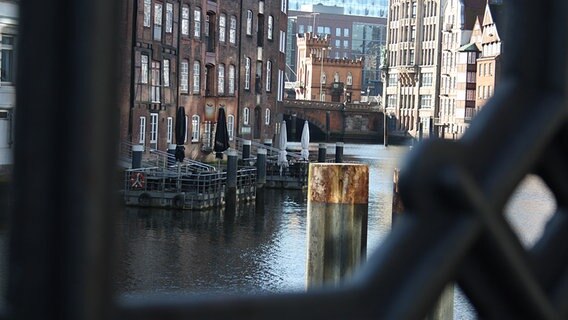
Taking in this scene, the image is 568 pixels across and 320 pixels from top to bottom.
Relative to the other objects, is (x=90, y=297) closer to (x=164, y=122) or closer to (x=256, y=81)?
(x=164, y=122)

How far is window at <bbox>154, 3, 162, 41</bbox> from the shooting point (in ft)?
107

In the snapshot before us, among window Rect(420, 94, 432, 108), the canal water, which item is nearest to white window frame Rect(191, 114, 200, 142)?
the canal water

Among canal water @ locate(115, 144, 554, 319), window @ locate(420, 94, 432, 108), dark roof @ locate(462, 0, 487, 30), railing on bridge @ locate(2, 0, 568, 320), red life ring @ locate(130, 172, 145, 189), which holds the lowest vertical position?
canal water @ locate(115, 144, 554, 319)

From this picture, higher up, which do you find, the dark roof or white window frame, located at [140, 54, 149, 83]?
the dark roof

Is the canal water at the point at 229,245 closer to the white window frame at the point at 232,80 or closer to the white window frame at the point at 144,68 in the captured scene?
the white window frame at the point at 144,68

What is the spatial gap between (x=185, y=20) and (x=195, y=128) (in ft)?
12.9

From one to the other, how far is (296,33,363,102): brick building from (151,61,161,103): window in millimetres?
63504

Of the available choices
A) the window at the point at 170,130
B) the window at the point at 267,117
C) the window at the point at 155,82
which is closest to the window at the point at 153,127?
the window at the point at 155,82

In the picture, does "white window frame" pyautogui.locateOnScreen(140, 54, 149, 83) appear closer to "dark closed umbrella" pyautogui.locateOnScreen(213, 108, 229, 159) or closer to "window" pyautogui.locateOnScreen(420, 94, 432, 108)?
"dark closed umbrella" pyautogui.locateOnScreen(213, 108, 229, 159)

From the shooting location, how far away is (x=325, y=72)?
98125 mm

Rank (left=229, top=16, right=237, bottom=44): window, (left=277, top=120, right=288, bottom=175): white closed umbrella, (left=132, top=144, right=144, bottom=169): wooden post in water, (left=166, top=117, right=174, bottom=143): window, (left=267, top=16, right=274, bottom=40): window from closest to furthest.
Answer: (left=132, top=144, right=144, bottom=169): wooden post in water
(left=277, top=120, right=288, bottom=175): white closed umbrella
(left=166, top=117, right=174, bottom=143): window
(left=229, top=16, right=237, bottom=44): window
(left=267, top=16, right=274, bottom=40): window

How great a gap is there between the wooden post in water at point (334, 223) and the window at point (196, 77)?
1089 inches

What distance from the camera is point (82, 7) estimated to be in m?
0.77

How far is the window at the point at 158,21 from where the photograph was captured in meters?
32.7
